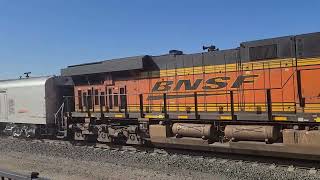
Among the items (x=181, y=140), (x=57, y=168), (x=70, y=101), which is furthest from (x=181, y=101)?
(x=70, y=101)

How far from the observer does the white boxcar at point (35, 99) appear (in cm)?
1923

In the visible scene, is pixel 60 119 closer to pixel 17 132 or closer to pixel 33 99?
pixel 33 99

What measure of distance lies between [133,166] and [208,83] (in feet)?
12.5

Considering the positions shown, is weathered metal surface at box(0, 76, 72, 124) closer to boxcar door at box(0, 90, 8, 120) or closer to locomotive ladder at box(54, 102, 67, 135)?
boxcar door at box(0, 90, 8, 120)

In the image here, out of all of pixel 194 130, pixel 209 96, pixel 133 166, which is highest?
pixel 209 96

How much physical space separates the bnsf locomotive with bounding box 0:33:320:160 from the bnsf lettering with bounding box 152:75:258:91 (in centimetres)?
3

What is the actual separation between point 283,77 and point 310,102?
1.13 m

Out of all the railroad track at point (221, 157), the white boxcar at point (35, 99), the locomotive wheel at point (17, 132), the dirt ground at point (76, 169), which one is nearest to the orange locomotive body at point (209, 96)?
the railroad track at point (221, 157)

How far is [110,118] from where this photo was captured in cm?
1634

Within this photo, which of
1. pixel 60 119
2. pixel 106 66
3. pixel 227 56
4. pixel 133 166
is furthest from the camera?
pixel 60 119

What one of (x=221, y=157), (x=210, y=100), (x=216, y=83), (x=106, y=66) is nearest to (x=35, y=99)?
(x=106, y=66)

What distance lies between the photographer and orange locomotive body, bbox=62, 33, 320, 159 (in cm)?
1105

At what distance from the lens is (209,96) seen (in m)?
13.3

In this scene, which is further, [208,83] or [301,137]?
[208,83]
